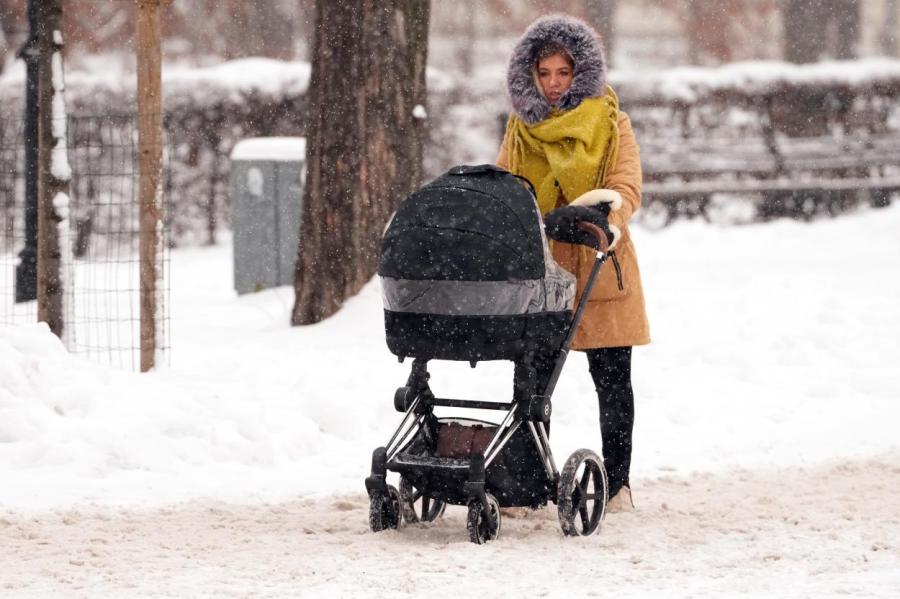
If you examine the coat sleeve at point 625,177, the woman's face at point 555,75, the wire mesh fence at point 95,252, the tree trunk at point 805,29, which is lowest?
the wire mesh fence at point 95,252

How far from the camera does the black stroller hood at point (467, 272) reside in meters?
4.84

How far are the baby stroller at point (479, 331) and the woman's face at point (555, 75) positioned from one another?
20.2 inches

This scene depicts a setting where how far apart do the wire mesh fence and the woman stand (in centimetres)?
320

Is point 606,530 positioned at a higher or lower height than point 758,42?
lower

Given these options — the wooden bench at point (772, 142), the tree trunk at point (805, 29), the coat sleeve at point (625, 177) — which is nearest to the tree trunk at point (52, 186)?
the coat sleeve at point (625, 177)

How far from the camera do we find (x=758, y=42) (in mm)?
38594

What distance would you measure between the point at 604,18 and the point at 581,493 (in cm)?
2666

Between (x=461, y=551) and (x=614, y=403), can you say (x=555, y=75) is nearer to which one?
(x=614, y=403)

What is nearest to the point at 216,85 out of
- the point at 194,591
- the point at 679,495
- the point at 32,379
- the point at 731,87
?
the point at 731,87

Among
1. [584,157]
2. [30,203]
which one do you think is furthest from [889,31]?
[584,157]

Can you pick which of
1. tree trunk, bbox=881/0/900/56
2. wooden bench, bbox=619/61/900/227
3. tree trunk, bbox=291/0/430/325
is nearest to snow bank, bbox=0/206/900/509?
tree trunk, bbox=291/0/430/325

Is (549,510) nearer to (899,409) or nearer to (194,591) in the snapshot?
(194,591)

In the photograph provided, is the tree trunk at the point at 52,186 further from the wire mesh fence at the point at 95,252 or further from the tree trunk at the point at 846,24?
the tree trunk at the point at 846,24

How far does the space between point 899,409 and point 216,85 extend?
408 inches
